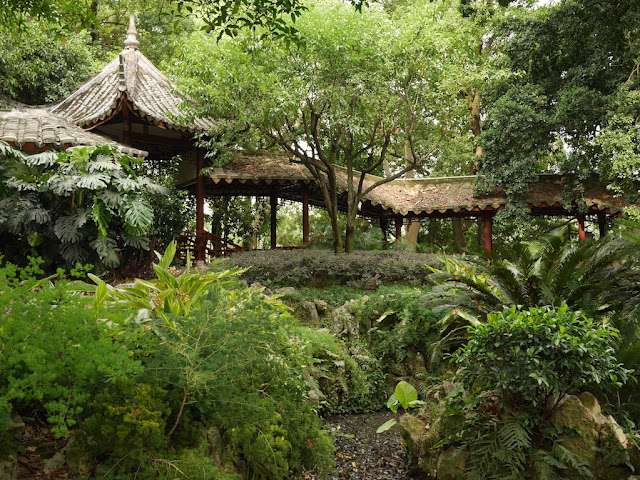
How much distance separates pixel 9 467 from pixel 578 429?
4.10m

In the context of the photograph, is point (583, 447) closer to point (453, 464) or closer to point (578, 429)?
point (578, 429)

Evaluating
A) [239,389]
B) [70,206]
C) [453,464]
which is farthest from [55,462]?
[70,206]

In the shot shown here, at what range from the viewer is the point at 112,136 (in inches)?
524

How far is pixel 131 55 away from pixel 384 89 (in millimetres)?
6896

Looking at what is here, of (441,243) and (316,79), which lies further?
(441,243)

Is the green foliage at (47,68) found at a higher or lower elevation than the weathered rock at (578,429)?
higher

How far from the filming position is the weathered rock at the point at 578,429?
15.0ft

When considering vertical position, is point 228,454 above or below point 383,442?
above

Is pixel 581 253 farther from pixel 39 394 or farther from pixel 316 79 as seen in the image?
pixel 316 79

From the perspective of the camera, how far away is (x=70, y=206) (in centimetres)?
854

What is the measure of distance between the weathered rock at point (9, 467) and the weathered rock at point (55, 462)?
0.21 m

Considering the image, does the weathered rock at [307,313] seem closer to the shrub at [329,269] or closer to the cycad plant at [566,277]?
the shrub at [329,269]

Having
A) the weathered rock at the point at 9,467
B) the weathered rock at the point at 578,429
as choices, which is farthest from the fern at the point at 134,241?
the weathered rock at the point at 578,429

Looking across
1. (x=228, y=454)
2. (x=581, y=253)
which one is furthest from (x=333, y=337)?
(x=228, y=454)
